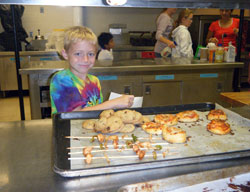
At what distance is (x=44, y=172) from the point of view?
1026 millimetres

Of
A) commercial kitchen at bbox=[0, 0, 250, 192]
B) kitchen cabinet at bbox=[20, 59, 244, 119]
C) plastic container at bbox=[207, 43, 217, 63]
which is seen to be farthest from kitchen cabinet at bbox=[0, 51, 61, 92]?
plastic container at bbox=[207, 43, 217, 63]

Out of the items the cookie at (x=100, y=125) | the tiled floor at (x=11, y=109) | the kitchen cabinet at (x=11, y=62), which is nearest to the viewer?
the cookie at (x=100, y=125)

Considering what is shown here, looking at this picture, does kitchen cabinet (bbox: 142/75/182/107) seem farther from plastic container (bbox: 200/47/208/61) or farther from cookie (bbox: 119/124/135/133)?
cookie (bbox: 119/124/135/133)

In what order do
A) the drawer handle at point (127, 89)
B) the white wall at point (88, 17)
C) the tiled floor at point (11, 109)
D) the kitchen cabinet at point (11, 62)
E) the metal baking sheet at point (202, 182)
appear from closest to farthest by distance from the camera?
1. the metal baking sheet at point (202, 182)
2. the drawer handle at point (127, 89)
3. the tiled floor at point (11, 109)
4. the kitchen cabinet at point (11, 62)
5. the white wall at point (88, 17)

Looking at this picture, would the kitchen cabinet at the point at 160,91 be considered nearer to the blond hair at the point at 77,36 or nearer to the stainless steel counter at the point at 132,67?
the stainless steel counter at the point at 132,67

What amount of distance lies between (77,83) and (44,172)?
0.89 m

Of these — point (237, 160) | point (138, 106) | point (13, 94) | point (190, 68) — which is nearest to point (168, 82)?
point (190, 68)

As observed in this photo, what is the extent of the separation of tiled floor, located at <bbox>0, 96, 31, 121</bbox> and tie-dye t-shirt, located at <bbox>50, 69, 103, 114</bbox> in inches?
120

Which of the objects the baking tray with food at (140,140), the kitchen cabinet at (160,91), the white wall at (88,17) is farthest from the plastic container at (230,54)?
the white wall at (88,17)

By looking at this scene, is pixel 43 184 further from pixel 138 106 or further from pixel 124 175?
pixel 138 106

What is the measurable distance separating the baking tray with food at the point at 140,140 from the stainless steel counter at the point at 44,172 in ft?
0.09

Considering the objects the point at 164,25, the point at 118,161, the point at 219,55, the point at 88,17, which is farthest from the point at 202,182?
the point at 88,17

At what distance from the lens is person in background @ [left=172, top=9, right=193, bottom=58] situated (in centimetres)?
418

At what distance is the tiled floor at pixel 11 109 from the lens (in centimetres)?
458
